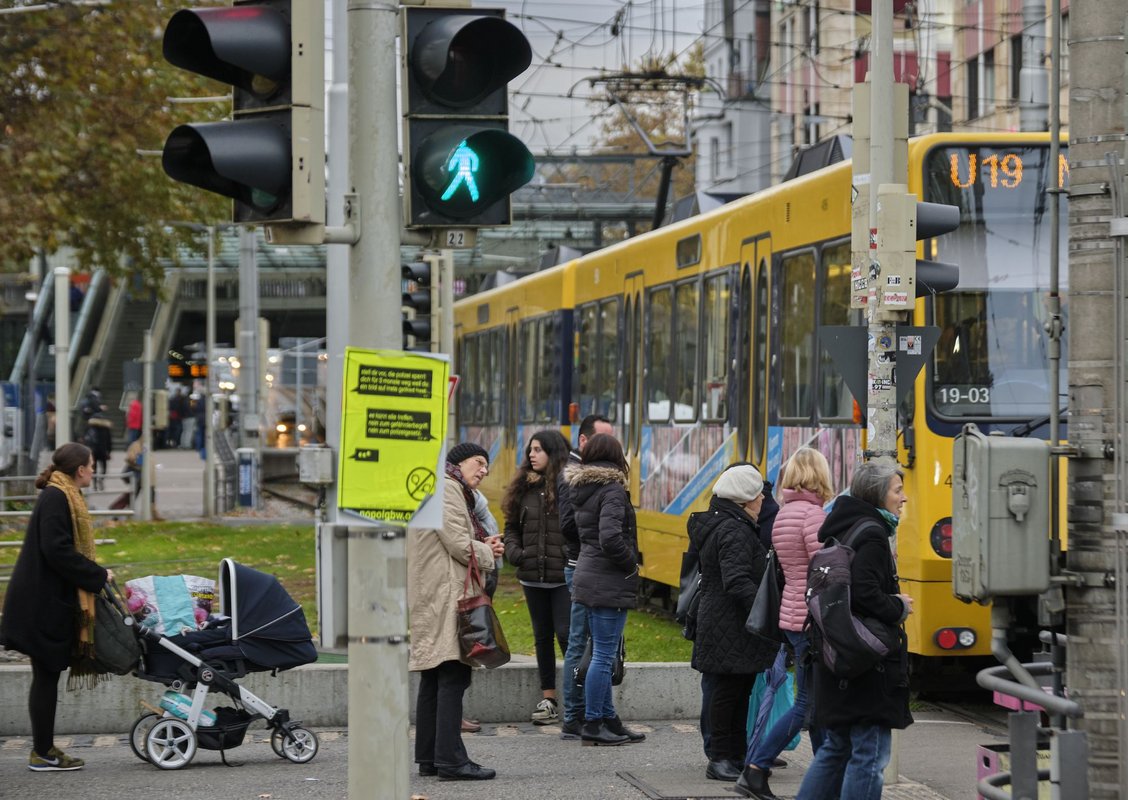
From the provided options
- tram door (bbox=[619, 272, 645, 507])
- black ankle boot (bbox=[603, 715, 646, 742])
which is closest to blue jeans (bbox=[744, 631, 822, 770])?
black ankle boot (bbox=[603, 715, 646, 742])

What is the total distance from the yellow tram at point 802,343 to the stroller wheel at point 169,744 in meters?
4.07

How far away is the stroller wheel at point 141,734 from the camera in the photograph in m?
9.51

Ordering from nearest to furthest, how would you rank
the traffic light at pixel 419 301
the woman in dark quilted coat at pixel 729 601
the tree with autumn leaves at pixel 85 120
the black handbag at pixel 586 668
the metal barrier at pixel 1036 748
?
1. the metal barrier at pixel 1036 748
2. the woman in dark quilted coat at pixel 729 601
3. the black handbag at pixel 586 668
4. the traffic light at pixel 419 301
5. the tree with autumn leaves at pixel 85 120

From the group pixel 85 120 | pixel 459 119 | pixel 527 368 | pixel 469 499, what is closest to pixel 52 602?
pixel 469 499

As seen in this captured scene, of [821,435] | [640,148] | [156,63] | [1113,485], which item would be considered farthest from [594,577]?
[640,148]

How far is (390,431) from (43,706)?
450 centimetres

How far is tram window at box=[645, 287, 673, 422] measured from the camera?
647 inches

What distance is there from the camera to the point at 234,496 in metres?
33.2

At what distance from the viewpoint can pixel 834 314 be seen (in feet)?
40.2

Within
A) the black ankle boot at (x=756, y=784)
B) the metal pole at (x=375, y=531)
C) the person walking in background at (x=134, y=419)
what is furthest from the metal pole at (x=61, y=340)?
the person walking in background at (x=134, y=419)

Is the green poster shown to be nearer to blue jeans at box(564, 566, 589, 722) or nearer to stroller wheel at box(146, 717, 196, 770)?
stroller wheel at box(146, 717, 196, 770)

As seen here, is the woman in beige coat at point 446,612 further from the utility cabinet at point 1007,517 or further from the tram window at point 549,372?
the tram window at point 549,372

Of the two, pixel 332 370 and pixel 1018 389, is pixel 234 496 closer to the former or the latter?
pixel 332 370

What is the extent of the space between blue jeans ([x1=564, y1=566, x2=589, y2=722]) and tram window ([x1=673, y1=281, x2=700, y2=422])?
17.1 ft
